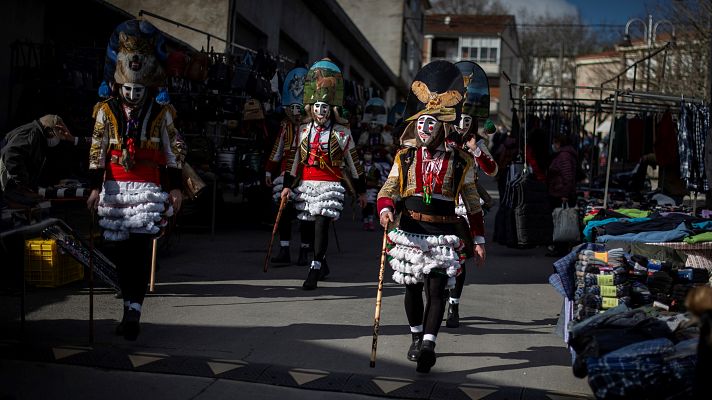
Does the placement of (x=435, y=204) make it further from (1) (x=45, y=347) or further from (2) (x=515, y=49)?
(2) (x=515, y=49)

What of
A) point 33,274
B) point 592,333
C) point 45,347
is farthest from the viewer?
point 33,274

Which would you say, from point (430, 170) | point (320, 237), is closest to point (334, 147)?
point (320, 237)

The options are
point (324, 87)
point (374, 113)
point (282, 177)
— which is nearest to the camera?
point (324, 87)

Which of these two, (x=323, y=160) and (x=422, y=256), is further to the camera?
(x=323, y=160)

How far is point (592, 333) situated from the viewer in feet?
17.1

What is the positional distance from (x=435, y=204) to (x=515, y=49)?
71278 millimetres

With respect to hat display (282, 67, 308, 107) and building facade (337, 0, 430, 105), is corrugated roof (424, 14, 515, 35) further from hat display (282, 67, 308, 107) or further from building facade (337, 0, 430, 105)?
hat display (282, 67, 308, 107)

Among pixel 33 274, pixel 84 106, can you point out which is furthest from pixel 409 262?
pixel 84 106

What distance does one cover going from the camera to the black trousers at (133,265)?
6730 millimetres

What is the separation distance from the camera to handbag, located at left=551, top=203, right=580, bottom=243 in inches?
410

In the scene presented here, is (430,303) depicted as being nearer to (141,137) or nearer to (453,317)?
(453,317)

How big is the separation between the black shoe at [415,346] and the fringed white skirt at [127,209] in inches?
85.6

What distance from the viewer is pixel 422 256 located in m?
6.21

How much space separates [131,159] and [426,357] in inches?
108
